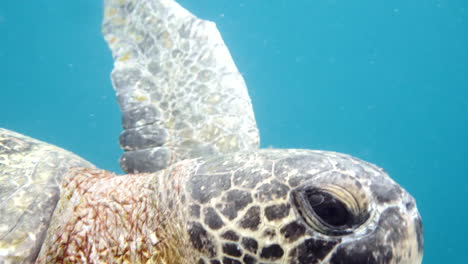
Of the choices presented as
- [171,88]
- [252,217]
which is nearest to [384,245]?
[252,217]

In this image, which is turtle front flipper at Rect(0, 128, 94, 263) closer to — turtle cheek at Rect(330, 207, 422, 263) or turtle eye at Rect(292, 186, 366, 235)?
turtle eye at Rect(292, 186, 366, 235)

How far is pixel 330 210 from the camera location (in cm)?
148

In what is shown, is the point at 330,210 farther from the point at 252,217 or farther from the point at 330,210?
the point at 252,217

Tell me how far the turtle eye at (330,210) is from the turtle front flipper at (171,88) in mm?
1633

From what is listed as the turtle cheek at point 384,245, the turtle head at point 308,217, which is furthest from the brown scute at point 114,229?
the turtle cheek at point 384,245

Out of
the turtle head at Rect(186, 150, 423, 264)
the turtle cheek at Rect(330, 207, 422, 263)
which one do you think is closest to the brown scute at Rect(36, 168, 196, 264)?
the turtle head at Rect(186, 150, 423, 264)

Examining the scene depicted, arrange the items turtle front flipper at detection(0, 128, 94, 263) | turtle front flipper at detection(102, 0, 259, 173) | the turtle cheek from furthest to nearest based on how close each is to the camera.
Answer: turtle front flipper at detection(102, 0, 259, 173) < turtle front flipper at detection(0, 128, 94, 263) < the turtle cheek

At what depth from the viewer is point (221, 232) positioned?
1607mm

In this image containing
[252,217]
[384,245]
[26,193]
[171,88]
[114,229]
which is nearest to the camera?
[384,245]

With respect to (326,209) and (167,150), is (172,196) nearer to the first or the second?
(326,209)

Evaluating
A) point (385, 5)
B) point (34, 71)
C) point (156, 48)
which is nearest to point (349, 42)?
point (385, 5)

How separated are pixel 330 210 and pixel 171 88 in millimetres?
2326

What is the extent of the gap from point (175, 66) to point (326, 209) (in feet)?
8.20

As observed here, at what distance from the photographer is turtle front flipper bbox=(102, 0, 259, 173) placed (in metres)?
3.12
